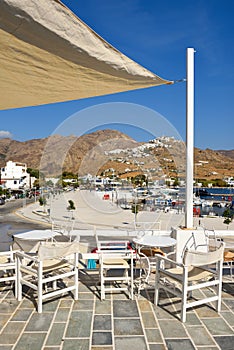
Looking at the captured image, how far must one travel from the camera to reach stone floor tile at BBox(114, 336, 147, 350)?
6.25 ft

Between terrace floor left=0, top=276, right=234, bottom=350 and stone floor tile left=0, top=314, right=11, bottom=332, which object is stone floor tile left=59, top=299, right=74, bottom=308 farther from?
stone floor tile left=0, top=314, right=11, bottom=332

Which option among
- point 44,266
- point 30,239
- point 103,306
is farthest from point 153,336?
point 30,239

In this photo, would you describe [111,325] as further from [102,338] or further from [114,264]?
[114,264]

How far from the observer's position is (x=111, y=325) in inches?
87.2

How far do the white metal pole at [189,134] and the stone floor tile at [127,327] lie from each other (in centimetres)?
151

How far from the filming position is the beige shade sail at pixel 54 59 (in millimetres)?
1373

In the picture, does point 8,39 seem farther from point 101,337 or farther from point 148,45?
point 148,45

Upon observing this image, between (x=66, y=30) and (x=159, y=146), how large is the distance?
3.66 metres

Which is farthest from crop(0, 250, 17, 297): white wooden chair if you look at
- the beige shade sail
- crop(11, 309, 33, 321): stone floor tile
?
the beige shade sail

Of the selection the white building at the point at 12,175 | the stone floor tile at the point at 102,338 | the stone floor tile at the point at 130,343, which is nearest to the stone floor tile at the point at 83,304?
the stone floor tile at the point at 102,338

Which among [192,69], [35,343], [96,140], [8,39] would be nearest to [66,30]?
[8,39]

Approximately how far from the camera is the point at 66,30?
58.9 inches

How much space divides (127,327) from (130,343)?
0.23 meters

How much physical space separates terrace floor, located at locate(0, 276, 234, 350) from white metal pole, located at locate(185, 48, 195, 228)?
3.41 feet
